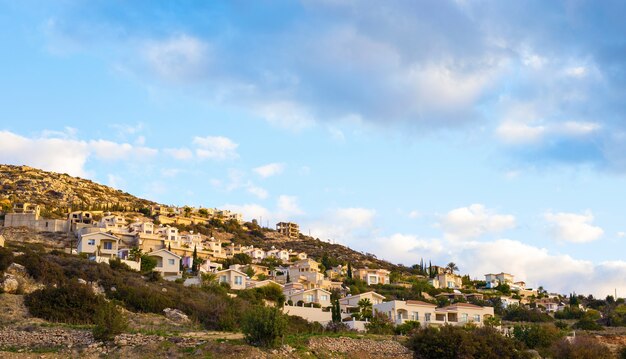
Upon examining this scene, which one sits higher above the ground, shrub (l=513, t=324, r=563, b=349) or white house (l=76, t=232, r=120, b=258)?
white house (l=76, t=232, r=120, b=258)

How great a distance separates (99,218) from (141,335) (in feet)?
232

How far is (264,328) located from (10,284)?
19229mm

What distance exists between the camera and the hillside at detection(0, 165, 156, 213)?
395 feet

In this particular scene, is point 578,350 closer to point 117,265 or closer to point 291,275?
point 117,265

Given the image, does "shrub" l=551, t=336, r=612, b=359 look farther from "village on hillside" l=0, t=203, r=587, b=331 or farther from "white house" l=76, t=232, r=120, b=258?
"white house" l=76, t=232, r=120, b=258

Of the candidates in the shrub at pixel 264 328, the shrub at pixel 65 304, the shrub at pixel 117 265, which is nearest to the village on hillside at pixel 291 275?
the shrub at pixel 117 265

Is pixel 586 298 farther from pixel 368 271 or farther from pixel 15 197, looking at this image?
pixel 15 197

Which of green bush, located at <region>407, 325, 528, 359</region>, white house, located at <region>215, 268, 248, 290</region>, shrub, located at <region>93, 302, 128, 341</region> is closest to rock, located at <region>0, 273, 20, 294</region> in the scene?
shrub, located at <region>93, 302, 128, 341</region>

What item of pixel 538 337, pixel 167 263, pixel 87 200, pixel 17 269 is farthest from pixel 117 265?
pixel 87 200

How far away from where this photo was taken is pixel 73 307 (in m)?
41.7

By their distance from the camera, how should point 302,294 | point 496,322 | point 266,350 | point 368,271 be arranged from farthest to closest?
point 368,271 → point 302,294 → point 496,322 → point 266,350

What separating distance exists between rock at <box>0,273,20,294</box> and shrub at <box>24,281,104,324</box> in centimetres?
235

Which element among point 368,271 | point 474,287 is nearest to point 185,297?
point 368,271

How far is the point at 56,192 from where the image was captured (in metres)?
129
